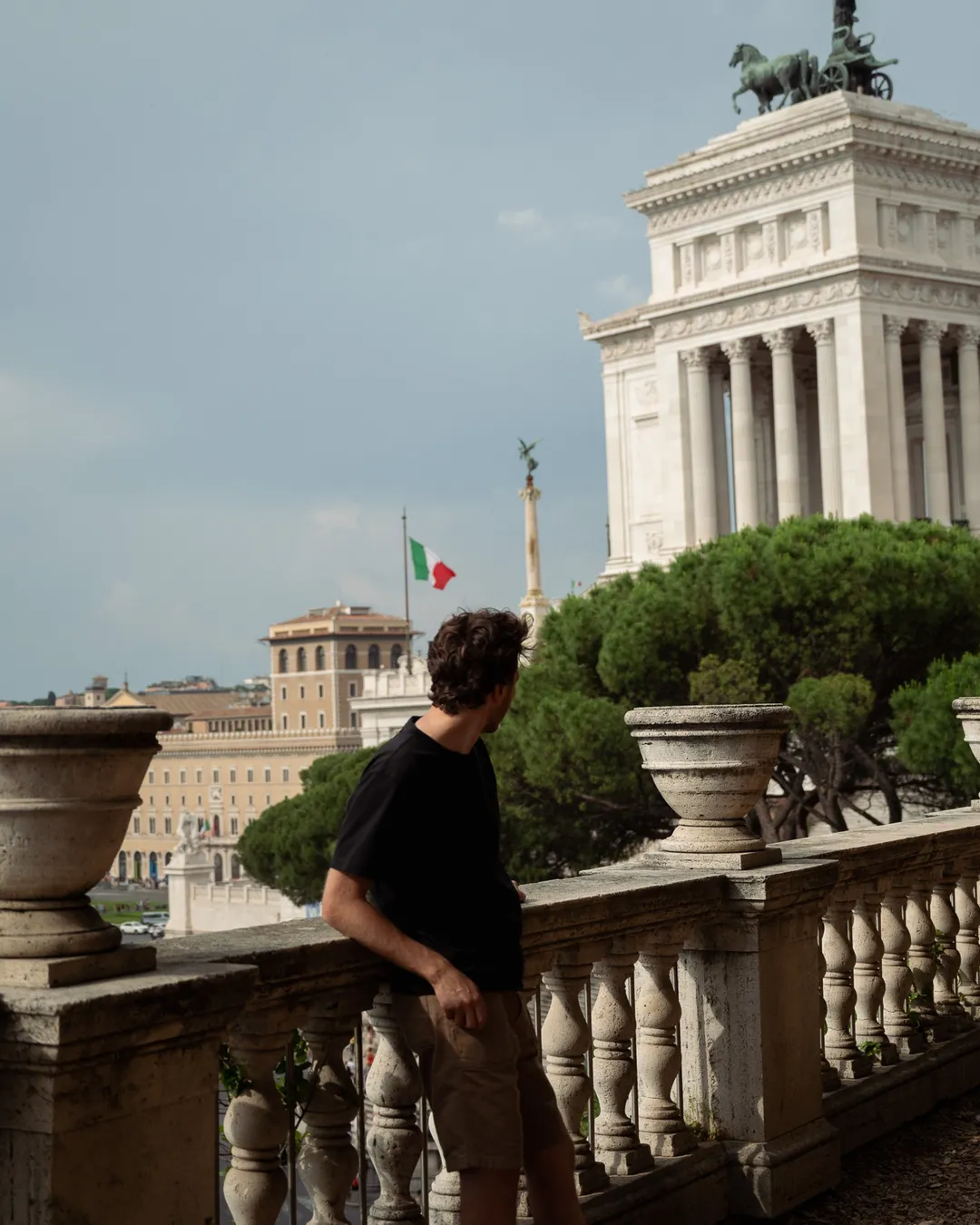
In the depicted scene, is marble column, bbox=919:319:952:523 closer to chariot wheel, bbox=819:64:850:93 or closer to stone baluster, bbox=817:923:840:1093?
chariot wheel, bbox=819:64:850:93

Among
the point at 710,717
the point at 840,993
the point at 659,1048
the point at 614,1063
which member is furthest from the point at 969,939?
the point at 614,1063

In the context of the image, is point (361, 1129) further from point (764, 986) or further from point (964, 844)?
point (964, 844)

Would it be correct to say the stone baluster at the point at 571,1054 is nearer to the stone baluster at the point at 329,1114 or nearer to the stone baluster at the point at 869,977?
the stone baluster at the point at 329,1114

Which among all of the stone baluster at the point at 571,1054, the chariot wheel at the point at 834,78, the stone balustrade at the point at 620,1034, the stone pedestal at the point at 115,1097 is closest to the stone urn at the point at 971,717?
the stone balustrade at the point at 620,1034

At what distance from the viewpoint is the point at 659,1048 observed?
217 inches

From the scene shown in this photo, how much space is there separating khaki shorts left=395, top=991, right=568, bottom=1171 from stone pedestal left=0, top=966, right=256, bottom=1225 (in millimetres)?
475

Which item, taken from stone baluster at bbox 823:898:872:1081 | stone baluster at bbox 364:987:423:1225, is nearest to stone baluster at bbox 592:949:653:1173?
stone baluster at bbox 364:987:423:1225

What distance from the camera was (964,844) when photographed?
779 cm

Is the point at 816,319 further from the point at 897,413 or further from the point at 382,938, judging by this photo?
the point at 382,938

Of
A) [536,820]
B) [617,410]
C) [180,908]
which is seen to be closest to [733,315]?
[617,410]

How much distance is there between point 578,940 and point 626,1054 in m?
0.46

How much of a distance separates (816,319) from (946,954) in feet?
128

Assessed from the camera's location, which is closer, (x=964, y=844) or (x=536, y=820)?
(x=964, y=844)

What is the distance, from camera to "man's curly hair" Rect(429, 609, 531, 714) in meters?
3.98
